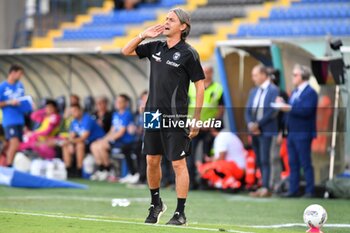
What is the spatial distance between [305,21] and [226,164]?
440 centimetres

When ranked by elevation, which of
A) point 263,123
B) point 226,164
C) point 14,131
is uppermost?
point 263,123

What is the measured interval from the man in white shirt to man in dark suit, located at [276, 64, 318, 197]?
1.28 m

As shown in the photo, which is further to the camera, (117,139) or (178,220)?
(117,139)

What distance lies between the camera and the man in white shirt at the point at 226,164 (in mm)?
16422

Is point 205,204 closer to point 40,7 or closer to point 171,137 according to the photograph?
point 171,137

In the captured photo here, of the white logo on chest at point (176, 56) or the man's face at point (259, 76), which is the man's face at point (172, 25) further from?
the man's face at point (259, 76)

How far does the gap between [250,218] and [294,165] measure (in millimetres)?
3614

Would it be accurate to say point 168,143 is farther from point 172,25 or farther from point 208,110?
point 208,110

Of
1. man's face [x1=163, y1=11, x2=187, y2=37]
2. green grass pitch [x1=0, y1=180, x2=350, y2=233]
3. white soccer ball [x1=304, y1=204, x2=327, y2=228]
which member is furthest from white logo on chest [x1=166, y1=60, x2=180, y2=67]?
white soccer ball [x1=304, y1=204, x2=327, y2=228]

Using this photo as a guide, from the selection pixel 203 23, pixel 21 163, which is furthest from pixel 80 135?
pixel 203 23

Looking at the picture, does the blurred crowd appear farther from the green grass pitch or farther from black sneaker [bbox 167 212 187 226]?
black sneaker [bbox 167 212 187 226]

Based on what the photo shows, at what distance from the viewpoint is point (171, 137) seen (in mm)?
9625

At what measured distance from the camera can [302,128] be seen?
1536cm

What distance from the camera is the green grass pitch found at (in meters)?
8.95
